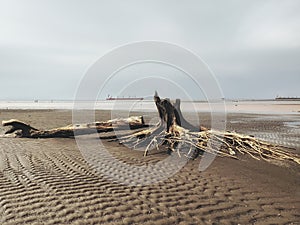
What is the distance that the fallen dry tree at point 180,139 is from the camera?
302 inches

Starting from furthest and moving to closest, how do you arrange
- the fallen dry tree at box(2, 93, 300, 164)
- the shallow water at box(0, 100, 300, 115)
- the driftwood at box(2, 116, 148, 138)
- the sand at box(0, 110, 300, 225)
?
the shallow water at box(0, 100, 300, 115) → the driftwood at box(2, 116, 148, 138) → the fallen dry tree at box(2, 93, 300, 164) → the sand at box(0, 110, 300, 225)

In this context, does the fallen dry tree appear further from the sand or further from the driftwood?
the sand

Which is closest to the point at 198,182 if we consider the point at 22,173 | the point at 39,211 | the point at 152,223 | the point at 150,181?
the point at 150,181

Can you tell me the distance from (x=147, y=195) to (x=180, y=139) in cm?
379

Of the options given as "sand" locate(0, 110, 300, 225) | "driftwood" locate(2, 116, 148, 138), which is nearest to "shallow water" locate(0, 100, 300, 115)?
"driftwood" locate(2, 116, 148, 138)

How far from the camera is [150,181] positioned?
5.28 m

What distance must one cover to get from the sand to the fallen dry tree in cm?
90

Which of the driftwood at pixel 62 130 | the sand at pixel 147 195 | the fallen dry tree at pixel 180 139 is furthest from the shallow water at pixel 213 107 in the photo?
the sand at pixel 147 195

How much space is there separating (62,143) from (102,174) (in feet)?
14.1

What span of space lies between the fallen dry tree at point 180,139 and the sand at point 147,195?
90 cm

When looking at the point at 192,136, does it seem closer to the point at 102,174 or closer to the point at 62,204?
the point at 102,174

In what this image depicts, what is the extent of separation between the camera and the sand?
3.67 metres

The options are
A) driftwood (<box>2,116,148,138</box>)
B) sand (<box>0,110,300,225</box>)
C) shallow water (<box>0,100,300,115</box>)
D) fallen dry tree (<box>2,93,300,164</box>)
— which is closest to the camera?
sand (<box>0,110,300,225</box>)

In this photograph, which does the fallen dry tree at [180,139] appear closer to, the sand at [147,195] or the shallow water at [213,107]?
the sand at [147,195]
